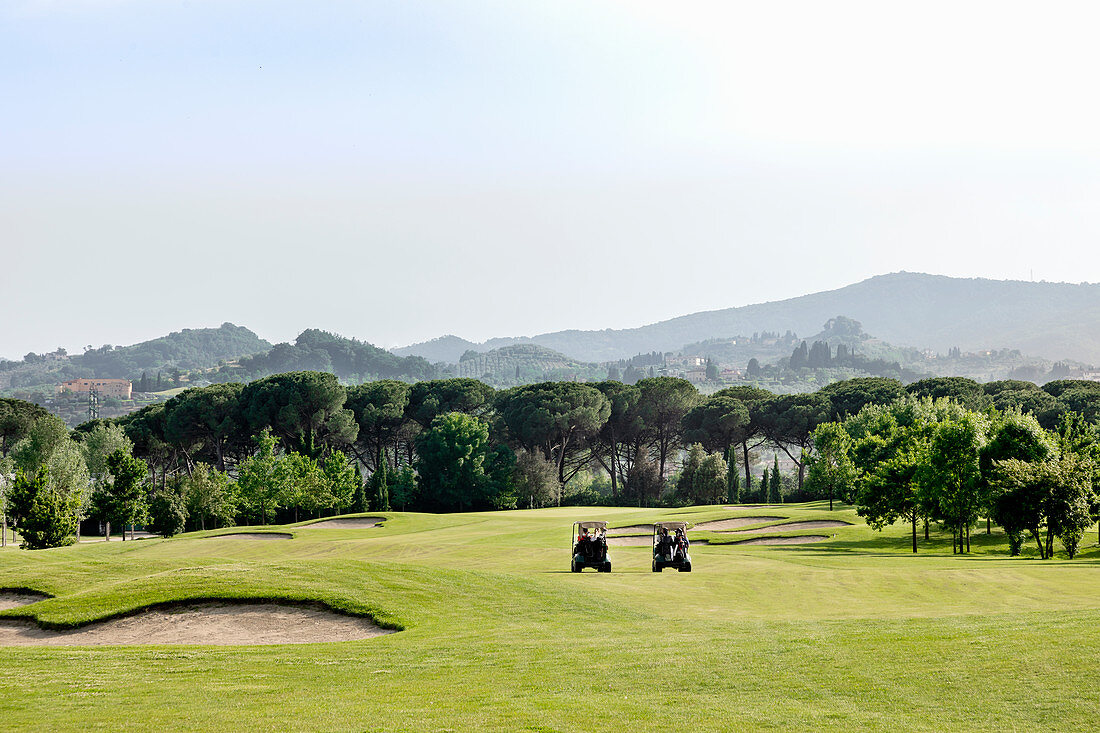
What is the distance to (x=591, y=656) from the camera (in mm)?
16406

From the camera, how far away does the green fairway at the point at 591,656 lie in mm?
12570

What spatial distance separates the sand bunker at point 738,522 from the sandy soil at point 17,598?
140 ft

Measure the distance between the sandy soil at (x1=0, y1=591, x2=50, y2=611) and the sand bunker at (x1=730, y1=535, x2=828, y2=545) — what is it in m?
36.6

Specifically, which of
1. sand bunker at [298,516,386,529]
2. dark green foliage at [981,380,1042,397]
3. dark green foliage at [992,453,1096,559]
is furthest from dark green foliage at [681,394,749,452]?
dark green foliage at [992,453,1096,559]

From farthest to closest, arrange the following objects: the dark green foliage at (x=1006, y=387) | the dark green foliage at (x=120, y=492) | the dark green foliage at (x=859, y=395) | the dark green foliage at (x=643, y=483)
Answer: the dark green foliage at (x=643, y=483) → the dark green foliage at (x=1006, y=387) → the dark green foliage at (x=859, y=395) → the dark green foliage at (x=120, y=492)

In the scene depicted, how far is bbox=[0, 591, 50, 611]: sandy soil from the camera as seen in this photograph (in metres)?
24.6

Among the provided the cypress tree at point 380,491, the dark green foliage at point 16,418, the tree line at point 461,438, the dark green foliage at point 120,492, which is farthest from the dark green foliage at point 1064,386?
the dark green foliage at point 16,418

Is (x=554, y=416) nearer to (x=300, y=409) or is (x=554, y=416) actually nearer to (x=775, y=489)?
(x=775, y=489)

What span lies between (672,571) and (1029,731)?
21.3m

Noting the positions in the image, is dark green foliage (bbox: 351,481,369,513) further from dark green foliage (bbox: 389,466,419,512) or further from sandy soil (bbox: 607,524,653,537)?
sandy soil (bbox: 607,524,653,537)

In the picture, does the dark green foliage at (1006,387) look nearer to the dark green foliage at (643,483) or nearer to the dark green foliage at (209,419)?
the dark green foliage at (643,483)

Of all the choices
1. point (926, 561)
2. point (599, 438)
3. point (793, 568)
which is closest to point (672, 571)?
point (793, 568)

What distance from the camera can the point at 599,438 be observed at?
4510 inches

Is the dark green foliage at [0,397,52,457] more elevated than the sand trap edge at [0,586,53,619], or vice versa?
the dark green foliage at [0,397,52,457]
